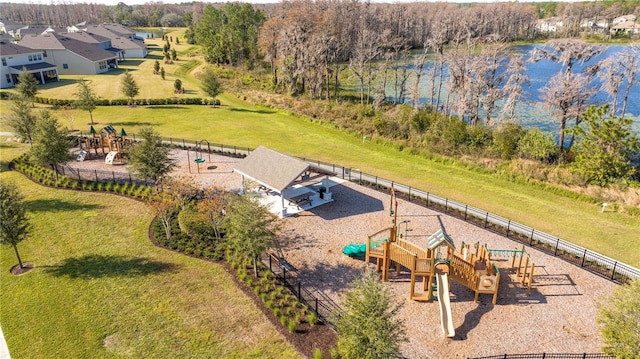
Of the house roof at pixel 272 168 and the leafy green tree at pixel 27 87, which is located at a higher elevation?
the leafy green tree at pixel 27 87

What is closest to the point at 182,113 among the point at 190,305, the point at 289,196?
the point at 289,196

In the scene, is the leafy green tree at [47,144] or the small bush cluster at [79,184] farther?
the leafy green tree at [47,144]

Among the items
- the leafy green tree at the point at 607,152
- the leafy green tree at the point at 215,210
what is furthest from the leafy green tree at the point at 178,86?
the leafy green tree at the point at 607,152

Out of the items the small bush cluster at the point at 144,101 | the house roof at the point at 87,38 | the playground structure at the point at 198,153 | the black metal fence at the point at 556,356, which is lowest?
the black metal fence at the point at 556,356

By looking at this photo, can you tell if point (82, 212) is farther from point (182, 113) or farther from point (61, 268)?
point (182, 113)

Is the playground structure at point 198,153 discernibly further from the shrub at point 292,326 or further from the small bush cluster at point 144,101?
the small bush cluster at point 144,101

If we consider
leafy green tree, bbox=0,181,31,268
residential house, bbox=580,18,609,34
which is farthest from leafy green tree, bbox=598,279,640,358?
residential house, bbox=580,18,609,34

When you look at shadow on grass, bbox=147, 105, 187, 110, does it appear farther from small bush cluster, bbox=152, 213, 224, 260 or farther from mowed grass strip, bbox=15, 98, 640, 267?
small bush cluster, bbox=152, 213, 224, 260
